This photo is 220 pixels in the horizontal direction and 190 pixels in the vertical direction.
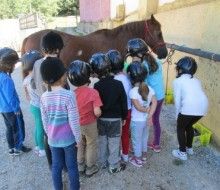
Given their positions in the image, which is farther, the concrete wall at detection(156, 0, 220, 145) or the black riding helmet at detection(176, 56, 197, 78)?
the concrete wall at detection(156, 0, 220, 145)

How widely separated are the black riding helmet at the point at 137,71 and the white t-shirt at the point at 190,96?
0.52 metres

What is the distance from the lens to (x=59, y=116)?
270cm

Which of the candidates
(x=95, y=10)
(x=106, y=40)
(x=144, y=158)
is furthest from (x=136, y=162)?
(x=95, y=10)

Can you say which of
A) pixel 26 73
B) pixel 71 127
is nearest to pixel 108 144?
pixel 71 127

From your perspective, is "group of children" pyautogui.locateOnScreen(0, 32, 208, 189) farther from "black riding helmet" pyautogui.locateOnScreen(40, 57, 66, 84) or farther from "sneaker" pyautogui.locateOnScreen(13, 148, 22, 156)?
"sneaker" pyautogui.locateOnScreen(13, 148, 22, 156)

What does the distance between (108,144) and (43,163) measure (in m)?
1.00

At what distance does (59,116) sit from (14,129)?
4.84 ft

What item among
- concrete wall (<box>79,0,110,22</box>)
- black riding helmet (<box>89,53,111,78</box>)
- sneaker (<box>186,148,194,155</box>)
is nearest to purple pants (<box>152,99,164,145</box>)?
sneaker (<box>186,148,194,155</box>)

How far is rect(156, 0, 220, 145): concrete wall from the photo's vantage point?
4086 mm

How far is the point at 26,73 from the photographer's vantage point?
3.78m

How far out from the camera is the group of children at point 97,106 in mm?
2770

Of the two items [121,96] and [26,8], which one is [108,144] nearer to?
[121,96]

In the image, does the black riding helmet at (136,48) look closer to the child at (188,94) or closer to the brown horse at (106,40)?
the child at (188,94)

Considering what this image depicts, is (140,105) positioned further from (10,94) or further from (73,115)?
(10,94)
